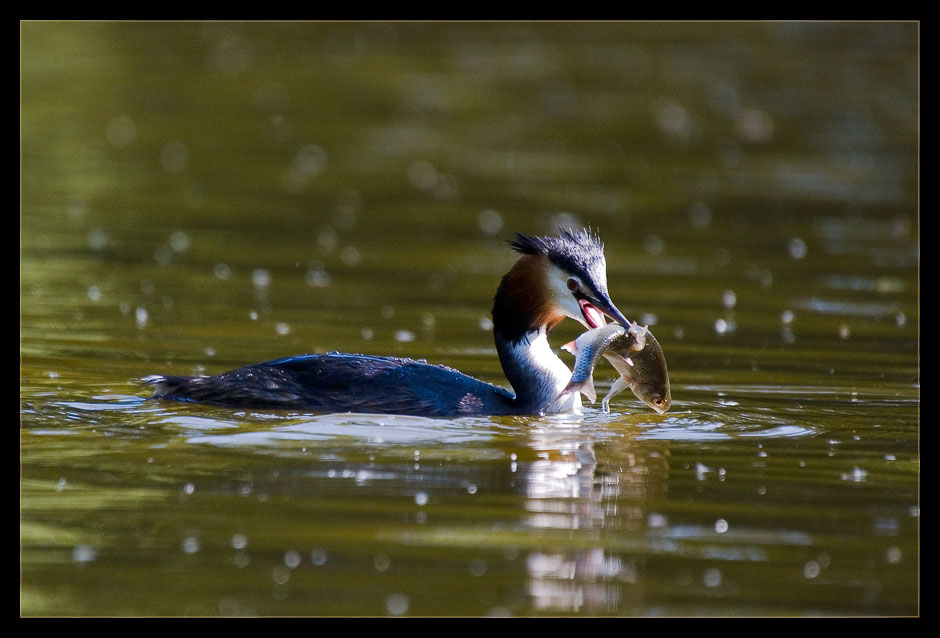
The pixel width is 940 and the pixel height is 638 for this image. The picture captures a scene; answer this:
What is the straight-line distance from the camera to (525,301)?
11.3m

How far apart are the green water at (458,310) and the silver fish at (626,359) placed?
28cm

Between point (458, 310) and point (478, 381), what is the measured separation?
374cm

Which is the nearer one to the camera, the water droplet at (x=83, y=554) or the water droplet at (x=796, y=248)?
the water droplet at (x=83, y=554)

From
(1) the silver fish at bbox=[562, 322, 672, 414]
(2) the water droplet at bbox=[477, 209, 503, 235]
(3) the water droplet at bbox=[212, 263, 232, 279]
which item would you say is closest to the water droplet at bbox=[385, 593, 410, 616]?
(1) the silver fish at bbox=[562, 322, 672, 414]

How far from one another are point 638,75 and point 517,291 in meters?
19.4

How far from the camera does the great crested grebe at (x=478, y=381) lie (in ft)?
35.6

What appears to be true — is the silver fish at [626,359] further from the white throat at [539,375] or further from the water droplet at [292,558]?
the water droplet at [292,558]

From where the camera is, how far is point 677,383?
12367 mm

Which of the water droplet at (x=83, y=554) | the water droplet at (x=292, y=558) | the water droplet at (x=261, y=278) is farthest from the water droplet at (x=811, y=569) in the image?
the water droplet at (x=261, y=278)

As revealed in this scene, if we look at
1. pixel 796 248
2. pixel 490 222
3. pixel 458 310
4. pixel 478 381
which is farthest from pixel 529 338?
pixel 490 222

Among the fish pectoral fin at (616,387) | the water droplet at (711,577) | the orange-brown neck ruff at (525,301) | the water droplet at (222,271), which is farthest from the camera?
the water droplet at (222,271)

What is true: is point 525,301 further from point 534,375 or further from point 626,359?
point 626,359

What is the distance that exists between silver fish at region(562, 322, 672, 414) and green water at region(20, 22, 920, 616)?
28 cm

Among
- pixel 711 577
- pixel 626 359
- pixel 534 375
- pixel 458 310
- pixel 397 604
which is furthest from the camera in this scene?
pixel 458 310
